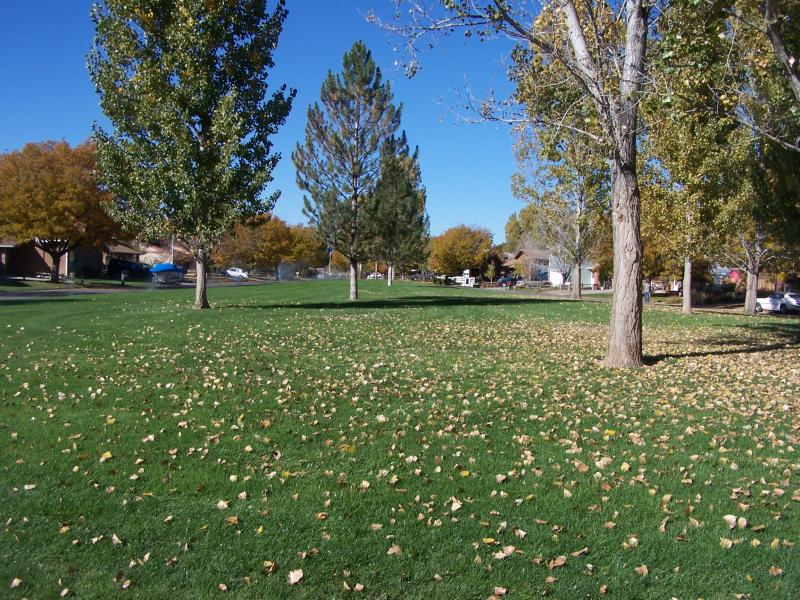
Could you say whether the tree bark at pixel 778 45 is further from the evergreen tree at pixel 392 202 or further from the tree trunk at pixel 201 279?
the evergreen tree at pixel 392 202

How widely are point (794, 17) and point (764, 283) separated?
53.8 metres

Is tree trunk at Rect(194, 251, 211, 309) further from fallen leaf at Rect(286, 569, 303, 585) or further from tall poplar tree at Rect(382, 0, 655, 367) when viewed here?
fallen leaf at Rect(286, 569, 303, 585)

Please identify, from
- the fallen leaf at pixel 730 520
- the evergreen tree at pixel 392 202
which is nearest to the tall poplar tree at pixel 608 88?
the fallen leaf at pixel 730 520

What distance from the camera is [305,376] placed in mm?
9328

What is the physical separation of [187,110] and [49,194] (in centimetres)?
3098

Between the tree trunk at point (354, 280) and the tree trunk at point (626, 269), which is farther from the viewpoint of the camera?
the tree trunk at point (354, 280)

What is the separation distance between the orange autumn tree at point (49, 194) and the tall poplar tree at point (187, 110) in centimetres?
2767

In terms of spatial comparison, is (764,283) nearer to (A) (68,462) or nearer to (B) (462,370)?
(B) (462,370)

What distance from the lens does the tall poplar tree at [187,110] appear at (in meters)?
18.5

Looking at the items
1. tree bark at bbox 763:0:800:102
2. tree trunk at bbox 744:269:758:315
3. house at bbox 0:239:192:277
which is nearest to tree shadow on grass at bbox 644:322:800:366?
tree bark at bbox 763:0:800:102

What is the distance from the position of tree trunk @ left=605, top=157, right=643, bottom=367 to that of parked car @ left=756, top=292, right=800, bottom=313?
32800mm

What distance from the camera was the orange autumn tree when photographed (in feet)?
142

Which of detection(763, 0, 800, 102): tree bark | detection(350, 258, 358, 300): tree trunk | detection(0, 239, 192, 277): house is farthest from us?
detection(0, 239, 192, 277): house

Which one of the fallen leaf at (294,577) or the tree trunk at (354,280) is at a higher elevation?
the tree trunk at (354,280)
